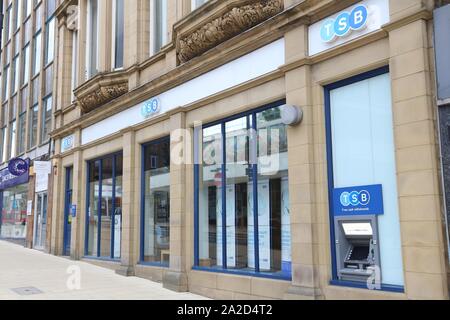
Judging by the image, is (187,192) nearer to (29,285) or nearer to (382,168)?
(29,285)

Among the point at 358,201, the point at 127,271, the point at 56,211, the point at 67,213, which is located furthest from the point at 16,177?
the point at 358,201

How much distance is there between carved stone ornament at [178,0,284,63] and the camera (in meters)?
8.63

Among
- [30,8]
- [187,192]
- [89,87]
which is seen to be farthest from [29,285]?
[30,8]

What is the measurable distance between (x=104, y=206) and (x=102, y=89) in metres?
3.39

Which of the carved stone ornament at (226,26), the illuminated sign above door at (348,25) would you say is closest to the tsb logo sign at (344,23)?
the illuminated sign above door at (348,25)

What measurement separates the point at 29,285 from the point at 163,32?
6682 mm

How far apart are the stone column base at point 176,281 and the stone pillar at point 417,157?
505 cm

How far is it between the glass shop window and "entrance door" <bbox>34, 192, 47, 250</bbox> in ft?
27.6

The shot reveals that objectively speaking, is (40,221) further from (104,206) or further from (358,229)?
(358,229)

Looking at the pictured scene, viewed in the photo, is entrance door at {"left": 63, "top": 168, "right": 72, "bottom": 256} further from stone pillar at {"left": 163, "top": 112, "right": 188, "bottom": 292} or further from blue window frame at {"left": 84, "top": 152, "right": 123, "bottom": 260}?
stone pillar at {"left": 163, "top": 112, "right": 188, "bottom": 292}

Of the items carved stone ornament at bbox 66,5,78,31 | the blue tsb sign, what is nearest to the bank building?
the blue tsb sign

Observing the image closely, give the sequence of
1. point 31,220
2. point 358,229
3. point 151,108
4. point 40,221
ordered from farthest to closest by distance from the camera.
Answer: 1. point 31,220
2. point 40,221
3. point 151,108
4. point 358,229

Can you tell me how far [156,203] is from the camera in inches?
463

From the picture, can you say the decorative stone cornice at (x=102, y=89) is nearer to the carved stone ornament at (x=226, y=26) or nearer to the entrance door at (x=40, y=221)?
the carved stone ornament at (x=226, y=26)
